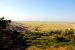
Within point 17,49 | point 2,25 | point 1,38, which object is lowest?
point 17,49

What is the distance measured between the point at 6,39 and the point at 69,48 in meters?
6.79

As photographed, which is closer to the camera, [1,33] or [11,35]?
[1,33]

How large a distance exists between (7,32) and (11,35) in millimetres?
770

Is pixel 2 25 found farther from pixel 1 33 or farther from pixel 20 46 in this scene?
pixel 20 46

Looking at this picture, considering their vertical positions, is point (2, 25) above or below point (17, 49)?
above

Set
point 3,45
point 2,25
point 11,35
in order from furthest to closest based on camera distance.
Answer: point 11,35 → point 2,25 → point 3,45

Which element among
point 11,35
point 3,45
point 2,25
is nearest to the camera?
point 3,45

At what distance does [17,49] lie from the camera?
59.7ft

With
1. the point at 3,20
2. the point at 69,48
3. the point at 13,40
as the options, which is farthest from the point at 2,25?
the point at 69,48

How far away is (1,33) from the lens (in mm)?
18703

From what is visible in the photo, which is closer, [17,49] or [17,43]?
[17,49]

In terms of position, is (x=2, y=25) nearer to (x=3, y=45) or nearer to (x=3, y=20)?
(x=3, y=20)

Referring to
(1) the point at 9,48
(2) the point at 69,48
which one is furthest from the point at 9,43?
(2) the point at 69,48

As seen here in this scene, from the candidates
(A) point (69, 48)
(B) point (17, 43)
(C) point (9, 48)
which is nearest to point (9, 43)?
(C) point (9, 48)
